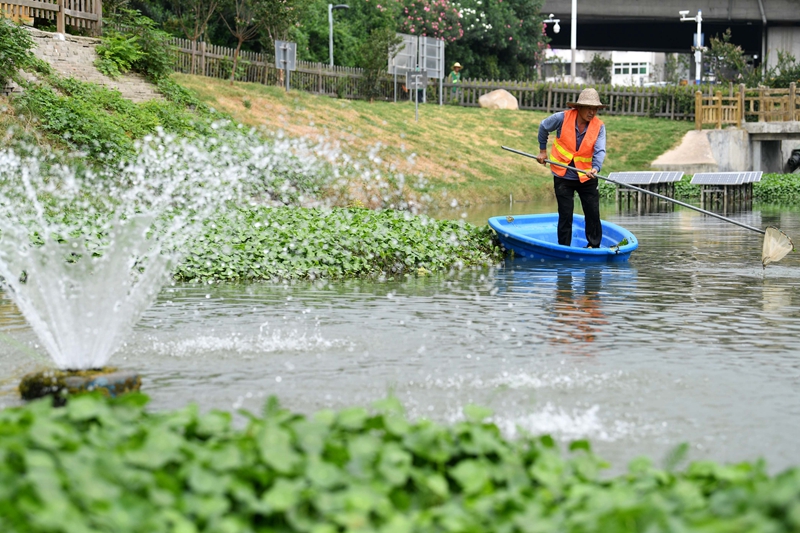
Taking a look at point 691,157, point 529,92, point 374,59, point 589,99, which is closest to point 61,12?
point 589,99

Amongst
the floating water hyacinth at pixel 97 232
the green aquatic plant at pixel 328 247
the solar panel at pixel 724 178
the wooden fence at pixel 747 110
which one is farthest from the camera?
the wooden fence at pixel 747 110

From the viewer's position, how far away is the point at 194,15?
1417 inches

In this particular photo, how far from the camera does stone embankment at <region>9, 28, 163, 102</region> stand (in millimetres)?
23922

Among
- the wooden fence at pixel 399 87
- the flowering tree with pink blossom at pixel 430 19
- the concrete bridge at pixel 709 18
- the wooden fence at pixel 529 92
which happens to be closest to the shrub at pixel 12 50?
the wooden fence at pixel 529 92

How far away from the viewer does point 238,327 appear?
9.87 meters

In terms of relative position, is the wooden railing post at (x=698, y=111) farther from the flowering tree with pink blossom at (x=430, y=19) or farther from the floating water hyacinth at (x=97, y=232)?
the floating water hyacinth at (x=97, y=232)

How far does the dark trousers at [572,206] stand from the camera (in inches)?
573

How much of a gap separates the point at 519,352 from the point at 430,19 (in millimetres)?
43053

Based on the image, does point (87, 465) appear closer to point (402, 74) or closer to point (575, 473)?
point (575, 473)

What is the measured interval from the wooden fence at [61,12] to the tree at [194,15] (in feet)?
22.6

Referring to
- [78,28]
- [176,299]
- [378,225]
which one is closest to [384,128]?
[78,28]

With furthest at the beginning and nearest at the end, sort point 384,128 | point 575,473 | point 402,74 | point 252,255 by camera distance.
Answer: point 402,74, point 384,128, point 252,255, point 575,473

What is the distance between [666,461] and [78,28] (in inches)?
938

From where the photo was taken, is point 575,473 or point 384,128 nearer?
point 575,473
